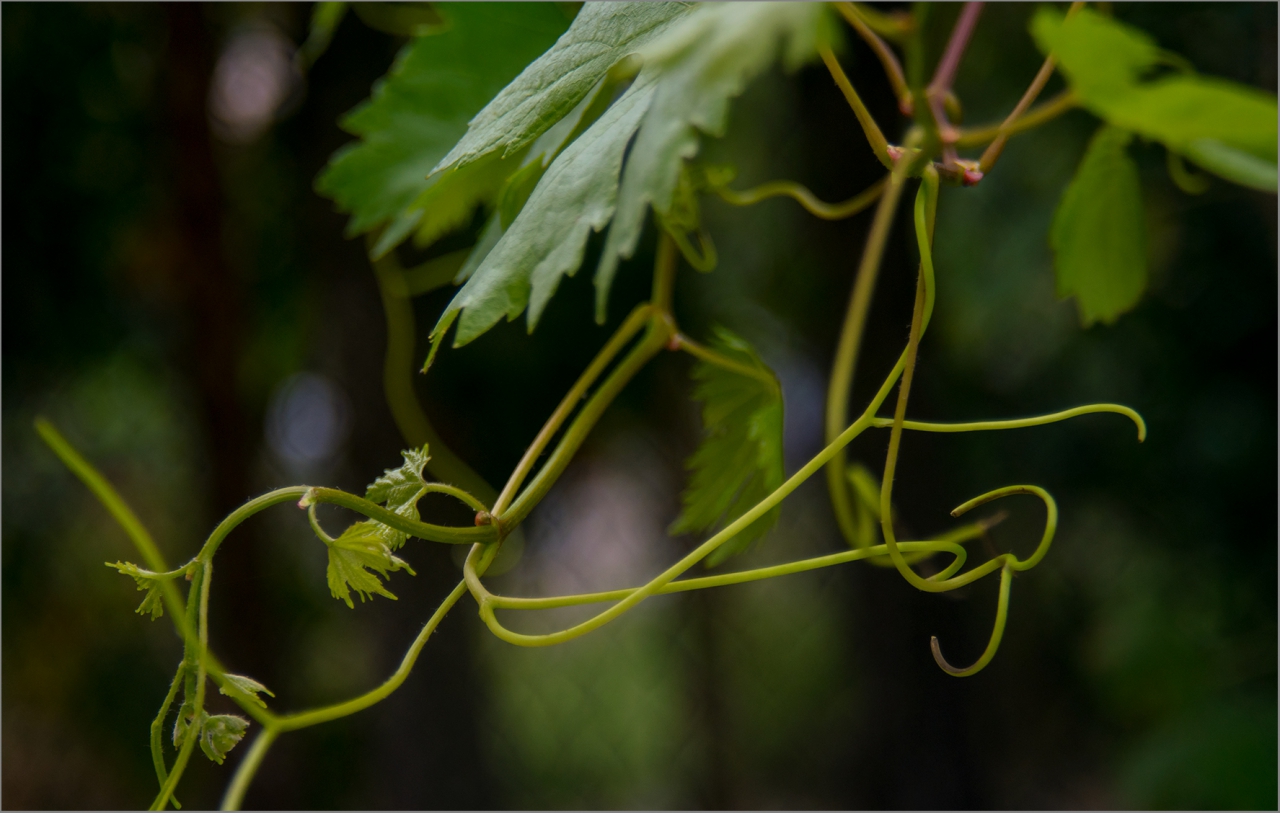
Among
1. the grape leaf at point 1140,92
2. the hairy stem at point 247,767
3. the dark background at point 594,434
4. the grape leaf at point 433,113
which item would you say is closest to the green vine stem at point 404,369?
the dark background at point 594,434

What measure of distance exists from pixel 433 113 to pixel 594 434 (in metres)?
0.73

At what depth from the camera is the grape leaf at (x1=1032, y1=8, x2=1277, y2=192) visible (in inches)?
4.6

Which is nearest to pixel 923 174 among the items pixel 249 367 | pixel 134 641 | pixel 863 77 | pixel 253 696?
pixel 253 696

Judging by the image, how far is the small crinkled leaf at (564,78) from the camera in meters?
0.18

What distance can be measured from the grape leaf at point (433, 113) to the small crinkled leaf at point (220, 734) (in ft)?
0.56

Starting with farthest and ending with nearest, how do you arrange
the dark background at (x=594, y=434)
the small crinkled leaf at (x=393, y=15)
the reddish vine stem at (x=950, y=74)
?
the dark background at (x=594, y=434), the small crinkled leaf at (x=393, y=15), the reddish vine stem at (x=950, y=74)

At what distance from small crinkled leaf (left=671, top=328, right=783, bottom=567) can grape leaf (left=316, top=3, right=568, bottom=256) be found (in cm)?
10

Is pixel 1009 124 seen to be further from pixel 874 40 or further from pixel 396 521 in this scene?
pixel 396 521

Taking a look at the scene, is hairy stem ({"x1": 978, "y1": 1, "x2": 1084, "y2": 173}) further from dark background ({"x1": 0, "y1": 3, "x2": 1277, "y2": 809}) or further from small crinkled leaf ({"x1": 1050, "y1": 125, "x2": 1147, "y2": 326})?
dark background ({"x1": 0, "y1": 3, "x2": 1277, "y2": 809})

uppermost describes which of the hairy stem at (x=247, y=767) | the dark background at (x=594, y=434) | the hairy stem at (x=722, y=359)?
the hairy stem at (x=247, y=767)

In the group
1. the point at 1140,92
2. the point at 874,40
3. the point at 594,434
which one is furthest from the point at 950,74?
the point at 594,434

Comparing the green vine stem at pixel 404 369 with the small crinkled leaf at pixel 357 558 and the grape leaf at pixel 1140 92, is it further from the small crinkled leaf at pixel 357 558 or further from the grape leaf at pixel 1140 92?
the grape leaf at pixel 1140 92

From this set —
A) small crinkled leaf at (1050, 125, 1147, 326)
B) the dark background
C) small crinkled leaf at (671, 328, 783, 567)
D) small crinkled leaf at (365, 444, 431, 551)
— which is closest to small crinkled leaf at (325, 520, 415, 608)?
small crinkled leaf at (365, 444, 431, 551)

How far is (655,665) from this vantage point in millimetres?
1621
